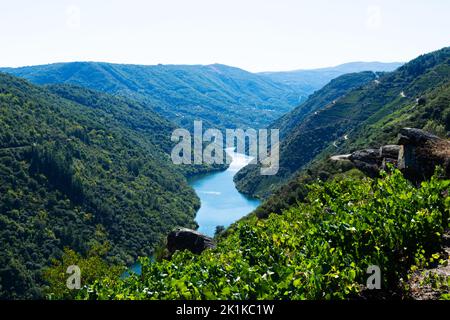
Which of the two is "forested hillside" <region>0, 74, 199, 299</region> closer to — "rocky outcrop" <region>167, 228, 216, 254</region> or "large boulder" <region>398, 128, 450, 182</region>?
"rocky outcrop" <region>167, 228, 216, 254</region>

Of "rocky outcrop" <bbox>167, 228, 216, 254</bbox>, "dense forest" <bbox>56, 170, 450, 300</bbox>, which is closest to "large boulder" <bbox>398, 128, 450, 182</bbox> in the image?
"dense forest" <bbox>56, 170, 450, 300</bbox>

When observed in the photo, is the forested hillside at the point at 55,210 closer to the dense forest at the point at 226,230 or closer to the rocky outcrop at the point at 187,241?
the dense forest at the point at 226,230

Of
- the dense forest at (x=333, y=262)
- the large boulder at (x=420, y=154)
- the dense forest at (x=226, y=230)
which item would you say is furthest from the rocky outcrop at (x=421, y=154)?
the dense forest at (x=333, y=262)

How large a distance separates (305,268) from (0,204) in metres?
150

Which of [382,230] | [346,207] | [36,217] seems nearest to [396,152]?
[346,207]

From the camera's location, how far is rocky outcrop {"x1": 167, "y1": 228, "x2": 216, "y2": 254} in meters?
39.7

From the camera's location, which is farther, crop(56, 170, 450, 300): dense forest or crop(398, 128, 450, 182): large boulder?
crop(398, 128, 450, 182): large boulder

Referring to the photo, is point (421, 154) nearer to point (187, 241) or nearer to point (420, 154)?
point (420, 154)

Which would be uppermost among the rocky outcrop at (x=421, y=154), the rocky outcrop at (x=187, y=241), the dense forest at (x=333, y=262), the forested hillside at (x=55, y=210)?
the rocky outcrop at (x=421, y=154)

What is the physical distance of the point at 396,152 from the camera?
3412cm

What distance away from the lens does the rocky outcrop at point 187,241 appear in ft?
130

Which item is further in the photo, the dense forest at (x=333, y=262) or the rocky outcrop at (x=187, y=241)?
the rocky outcrop at (x=187, y=241)

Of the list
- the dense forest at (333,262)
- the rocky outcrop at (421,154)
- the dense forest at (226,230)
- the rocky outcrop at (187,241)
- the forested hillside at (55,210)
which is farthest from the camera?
the forested hillside at (55,210)
